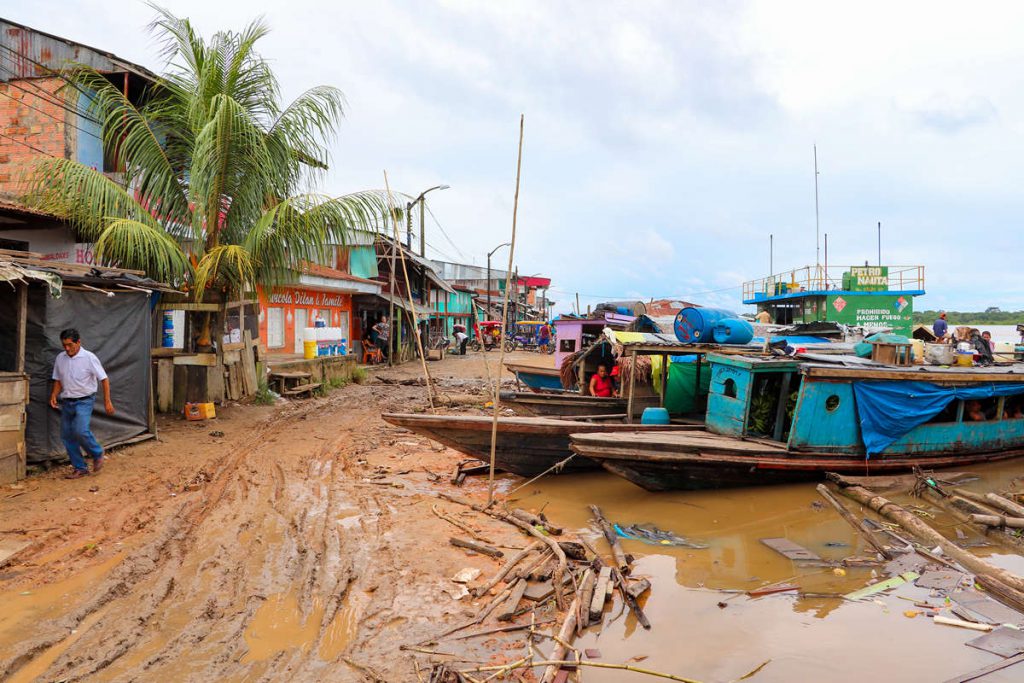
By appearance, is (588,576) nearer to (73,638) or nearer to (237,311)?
(73,638)

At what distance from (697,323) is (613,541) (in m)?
5.22

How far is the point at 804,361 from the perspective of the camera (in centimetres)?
935

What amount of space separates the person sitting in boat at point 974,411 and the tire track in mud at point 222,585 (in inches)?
383

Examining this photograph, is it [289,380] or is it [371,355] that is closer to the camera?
[289,380]

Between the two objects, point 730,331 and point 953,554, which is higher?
point 730,331

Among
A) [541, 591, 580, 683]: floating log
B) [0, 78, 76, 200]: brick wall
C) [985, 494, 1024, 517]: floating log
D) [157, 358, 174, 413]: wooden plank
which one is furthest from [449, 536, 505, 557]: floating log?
[0, 78, 76, 200]: brick wall

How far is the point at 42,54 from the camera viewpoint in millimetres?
14047

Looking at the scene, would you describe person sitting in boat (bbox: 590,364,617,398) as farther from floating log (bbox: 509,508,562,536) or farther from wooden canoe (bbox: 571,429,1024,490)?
floating log (bbox: 509,508,562,536)

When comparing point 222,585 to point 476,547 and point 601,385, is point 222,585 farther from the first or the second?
point 601,385

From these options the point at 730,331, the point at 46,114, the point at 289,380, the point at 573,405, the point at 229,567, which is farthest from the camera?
the point at 289,380

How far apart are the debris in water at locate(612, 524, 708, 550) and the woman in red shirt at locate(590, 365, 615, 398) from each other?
5941mm

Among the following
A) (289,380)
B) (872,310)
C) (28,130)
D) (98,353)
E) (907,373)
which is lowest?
(289,380)

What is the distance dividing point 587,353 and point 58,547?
32.5ft

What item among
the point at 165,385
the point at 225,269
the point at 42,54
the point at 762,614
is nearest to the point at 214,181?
the point at 225,269
